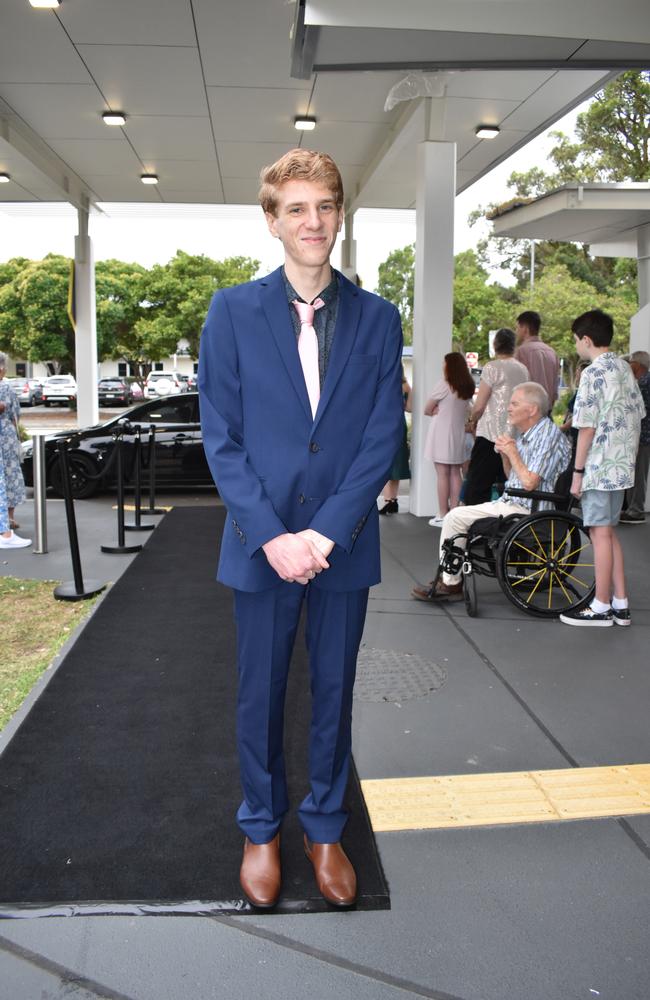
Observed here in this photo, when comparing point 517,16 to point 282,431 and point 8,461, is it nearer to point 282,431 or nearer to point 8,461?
point 282,431

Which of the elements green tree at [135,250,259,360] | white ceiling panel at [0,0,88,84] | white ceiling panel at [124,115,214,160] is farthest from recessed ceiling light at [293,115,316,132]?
green tree at [135,250,259,360]

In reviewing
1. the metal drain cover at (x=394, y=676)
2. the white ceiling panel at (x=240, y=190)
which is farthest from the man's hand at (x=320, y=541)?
the white ceiling panel at (x=240, y=190)

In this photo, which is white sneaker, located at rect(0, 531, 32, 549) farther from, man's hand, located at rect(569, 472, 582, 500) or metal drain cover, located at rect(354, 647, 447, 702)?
man's hand, located at rect(569, 472, 582, 500)

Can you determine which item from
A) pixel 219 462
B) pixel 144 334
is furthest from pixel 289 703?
pixel 144 334

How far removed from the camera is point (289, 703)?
4.35 meters

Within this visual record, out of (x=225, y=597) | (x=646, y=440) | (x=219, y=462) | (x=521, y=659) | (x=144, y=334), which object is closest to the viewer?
(x=219, y=462)

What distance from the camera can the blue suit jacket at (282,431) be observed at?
248 cm

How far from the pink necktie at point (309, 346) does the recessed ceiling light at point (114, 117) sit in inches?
383

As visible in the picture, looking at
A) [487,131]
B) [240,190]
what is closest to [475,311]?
[240,190]

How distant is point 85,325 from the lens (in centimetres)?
1694

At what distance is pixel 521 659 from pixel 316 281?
312cm

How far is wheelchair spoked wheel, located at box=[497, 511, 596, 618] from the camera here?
577cm

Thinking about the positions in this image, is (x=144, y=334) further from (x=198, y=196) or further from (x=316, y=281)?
(x=316, y=281)

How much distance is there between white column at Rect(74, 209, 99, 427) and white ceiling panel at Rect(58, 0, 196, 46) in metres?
8.21
